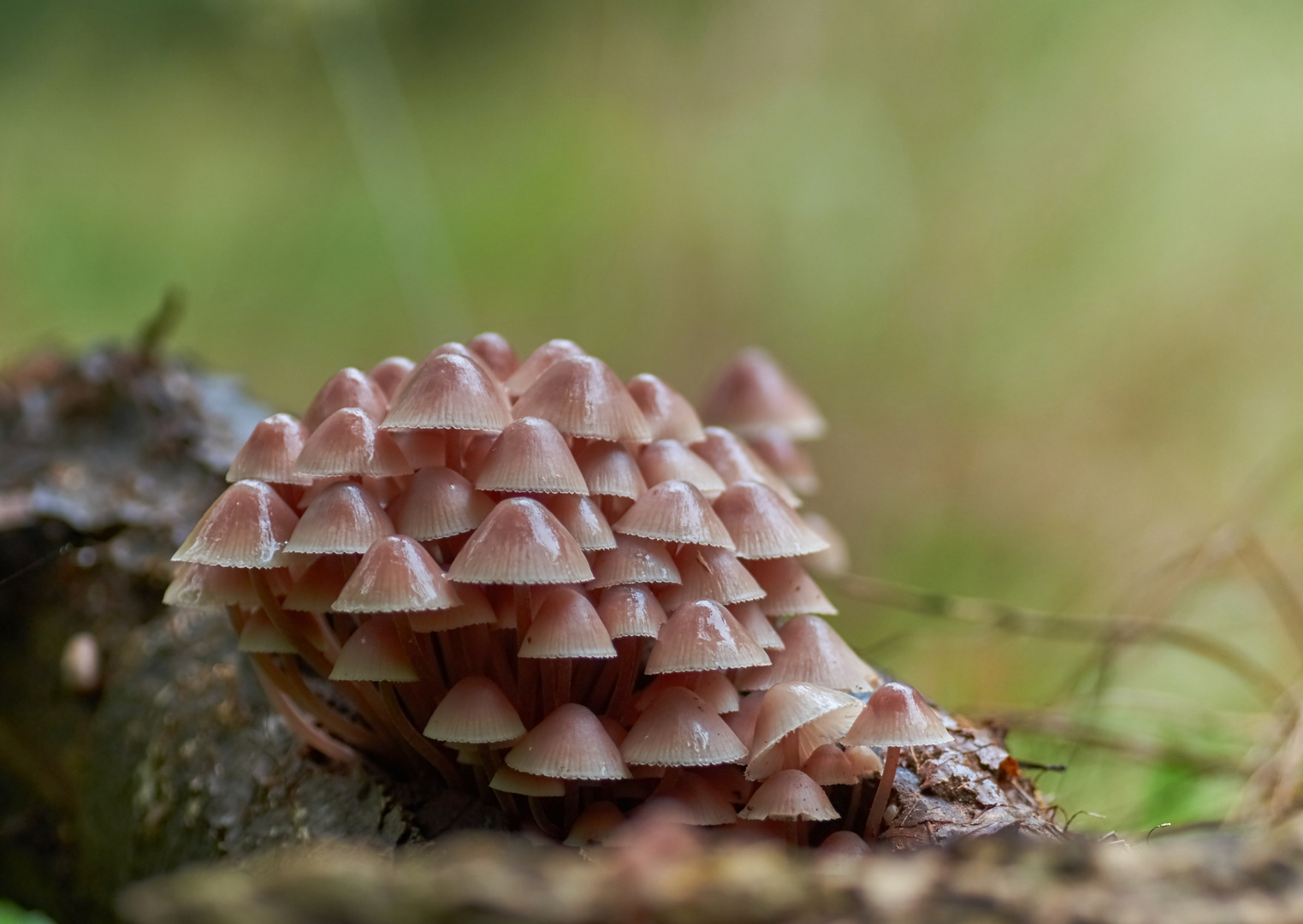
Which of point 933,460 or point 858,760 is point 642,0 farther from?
point 858,760

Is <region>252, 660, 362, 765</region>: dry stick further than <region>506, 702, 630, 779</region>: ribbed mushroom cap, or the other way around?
<region>252, 660, 362, 765</region>: dry stick

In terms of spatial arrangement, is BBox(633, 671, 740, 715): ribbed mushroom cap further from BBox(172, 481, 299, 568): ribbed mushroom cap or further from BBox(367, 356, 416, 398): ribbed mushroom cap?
BBox(367, 356, 416, 398): ribbed mushroom cap

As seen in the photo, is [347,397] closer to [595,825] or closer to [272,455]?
[272,455]

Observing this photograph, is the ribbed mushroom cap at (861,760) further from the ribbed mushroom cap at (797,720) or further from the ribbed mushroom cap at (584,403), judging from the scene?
the ribbed mushroom cap at (584,403)

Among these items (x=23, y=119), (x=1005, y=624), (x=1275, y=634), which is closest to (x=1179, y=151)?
(x=1275, y=634)

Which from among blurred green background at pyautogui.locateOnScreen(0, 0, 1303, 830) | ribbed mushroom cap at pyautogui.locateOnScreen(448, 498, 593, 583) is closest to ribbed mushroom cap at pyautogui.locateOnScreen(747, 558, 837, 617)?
ribbed mushroom cap at pyautogui.locateOnScreen(448, 498, 593, 583)

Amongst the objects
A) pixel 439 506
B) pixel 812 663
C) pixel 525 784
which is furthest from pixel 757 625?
pixel 439 506
